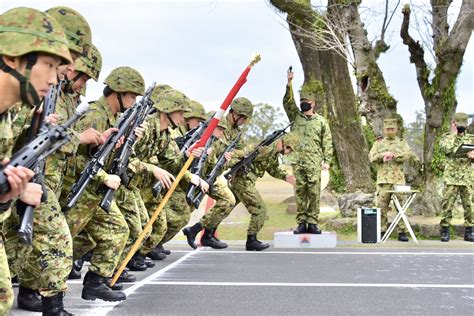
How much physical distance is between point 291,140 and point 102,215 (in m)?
5.90

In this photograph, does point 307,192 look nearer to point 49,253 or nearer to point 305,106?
point 305,106

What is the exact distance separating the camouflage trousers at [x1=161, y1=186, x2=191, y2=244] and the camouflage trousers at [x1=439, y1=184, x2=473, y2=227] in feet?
17.1

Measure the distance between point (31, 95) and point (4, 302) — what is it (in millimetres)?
1098

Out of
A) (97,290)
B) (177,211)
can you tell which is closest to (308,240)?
(177,211)

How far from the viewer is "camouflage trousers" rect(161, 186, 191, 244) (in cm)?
1007

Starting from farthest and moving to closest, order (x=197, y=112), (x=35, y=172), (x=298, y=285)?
1. (x=197, y=112)
2. (x=298, y=285)
3. (x=35, y=172)

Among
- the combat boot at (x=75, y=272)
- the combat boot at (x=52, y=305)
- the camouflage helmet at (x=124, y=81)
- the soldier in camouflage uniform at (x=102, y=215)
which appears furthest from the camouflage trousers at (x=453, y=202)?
the combat boot at (x=52, y=305)

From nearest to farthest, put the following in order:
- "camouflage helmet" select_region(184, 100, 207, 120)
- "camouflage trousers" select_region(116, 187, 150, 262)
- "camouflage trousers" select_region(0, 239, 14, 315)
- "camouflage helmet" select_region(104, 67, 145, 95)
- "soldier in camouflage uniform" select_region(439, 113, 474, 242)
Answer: "camouflage trousers" select_region(0, 239, 14, 315), "camouflage helmet" select_region(104, 67, 145, 95), "camouflage trousers" select_region(116, 187, 150, 262), "camouflage helmet" select_region(184, 100, 207, 120), "soldier in camouflage uniform" select_region(439, 113, 474, 242)

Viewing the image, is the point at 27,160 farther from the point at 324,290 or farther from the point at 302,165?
the point at 302,165

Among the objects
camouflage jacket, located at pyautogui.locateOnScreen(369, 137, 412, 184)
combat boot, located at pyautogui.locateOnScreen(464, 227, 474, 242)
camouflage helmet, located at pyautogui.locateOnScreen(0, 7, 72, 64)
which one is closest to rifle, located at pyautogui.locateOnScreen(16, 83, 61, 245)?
camouflage helmet, located at pyautogui.locateOnScreen(0, 7, 72, 64)

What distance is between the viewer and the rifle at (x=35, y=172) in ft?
14.6

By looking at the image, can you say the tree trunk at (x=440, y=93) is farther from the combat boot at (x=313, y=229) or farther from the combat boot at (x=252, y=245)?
the combat boot at (x=252, y=245)

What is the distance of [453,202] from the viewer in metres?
13.4

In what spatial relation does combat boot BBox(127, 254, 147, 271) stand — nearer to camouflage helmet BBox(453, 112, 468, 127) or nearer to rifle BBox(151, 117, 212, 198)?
rifle BBox(151, 117, 212, 198)
